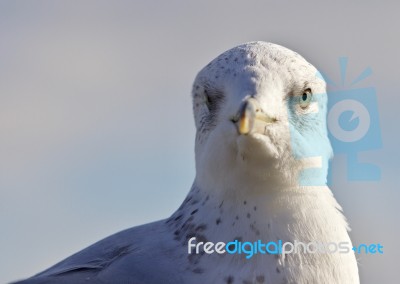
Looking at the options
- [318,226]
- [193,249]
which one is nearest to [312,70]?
[318,226]

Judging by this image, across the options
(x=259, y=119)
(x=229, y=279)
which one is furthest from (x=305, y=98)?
(x=229, y=279)

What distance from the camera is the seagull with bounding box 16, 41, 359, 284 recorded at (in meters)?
4.99

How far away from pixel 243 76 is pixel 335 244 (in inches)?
40.7

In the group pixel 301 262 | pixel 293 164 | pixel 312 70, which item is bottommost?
pixel 301 262

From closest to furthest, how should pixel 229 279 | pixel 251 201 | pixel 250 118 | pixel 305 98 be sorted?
pixel 250 118 < pixel 229 279 < pixel 251 201 < pixel 305 98

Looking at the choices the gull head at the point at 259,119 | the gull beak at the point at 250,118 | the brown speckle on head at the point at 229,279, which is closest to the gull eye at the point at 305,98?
the gull head at the point at 259,119

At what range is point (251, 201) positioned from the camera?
5.12 meters

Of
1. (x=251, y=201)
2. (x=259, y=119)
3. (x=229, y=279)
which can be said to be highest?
(x=259, y=119)

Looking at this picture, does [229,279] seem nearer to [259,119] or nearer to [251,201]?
[251,201]

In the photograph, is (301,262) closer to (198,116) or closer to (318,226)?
(318,226)

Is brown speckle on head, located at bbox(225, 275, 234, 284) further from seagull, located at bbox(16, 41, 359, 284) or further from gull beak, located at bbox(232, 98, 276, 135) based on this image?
gull beak, located at bbox(232, 98, 276, 135)

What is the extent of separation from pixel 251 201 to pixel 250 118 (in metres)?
0.59

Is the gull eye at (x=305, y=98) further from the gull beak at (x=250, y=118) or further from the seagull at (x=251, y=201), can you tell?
the gull beak at (x=250, y=118)

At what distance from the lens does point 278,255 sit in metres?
5.03
